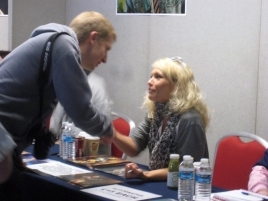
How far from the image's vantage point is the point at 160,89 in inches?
97.0

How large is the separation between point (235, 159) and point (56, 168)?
1.00 m

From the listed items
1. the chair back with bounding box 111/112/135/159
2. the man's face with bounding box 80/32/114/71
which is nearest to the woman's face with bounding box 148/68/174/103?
the man's face with bounding box 80/32/114/71

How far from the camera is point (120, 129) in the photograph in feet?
10.6

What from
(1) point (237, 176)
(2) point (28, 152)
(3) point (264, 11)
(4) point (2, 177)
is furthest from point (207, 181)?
(3) point (264, 11)

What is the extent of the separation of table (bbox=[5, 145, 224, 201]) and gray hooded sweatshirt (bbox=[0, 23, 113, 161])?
28 cm

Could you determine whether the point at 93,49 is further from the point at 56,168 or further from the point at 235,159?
the point at 235,159

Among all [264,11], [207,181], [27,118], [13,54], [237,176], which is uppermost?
[264,11]

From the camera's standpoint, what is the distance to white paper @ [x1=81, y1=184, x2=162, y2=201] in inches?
71.5

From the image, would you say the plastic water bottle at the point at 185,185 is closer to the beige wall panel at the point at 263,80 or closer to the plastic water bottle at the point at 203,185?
the plastic water bottle at the point at 203,185

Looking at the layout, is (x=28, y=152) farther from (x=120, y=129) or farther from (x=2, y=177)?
(x=2, y=177)

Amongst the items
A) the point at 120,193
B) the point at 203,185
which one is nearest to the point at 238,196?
the point at 203,185

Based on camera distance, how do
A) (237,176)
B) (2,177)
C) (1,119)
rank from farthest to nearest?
1. (237,176)
2. (1,119)
3. (2,177)

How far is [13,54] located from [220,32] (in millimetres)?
1984

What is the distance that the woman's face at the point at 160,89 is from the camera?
2.46 m
